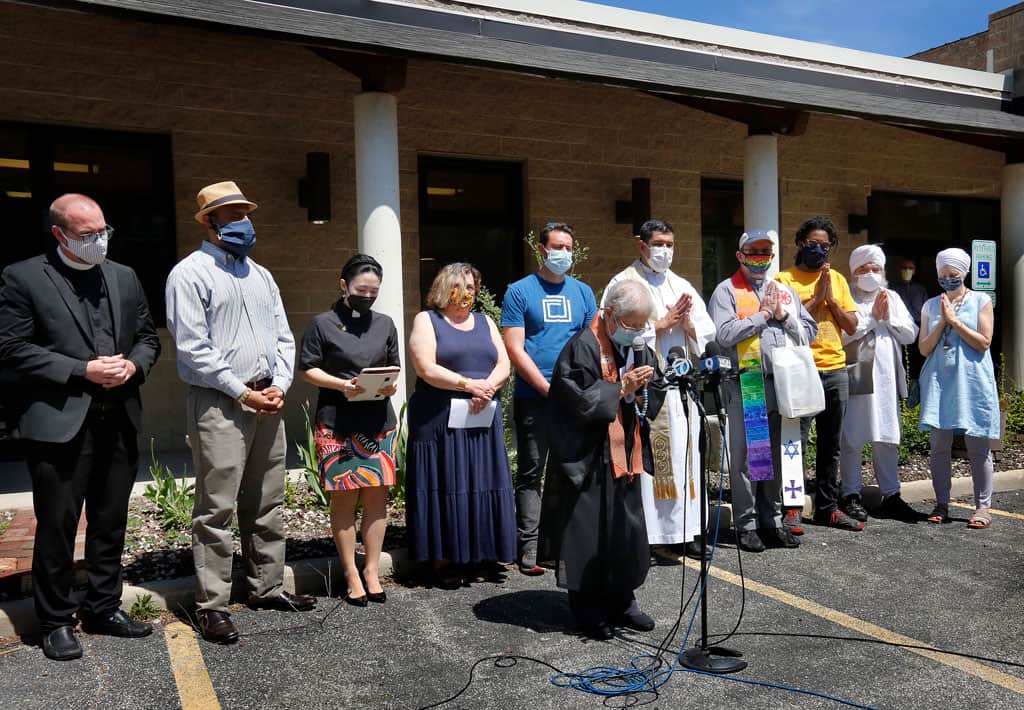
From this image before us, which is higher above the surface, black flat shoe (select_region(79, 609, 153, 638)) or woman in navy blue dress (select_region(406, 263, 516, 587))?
woman in navy blue dress (select_region(406, 263, 516, 587))

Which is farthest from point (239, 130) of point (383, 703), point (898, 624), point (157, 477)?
point (898, 624)

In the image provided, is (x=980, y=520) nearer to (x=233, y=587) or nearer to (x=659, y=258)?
(x=659, y=258)

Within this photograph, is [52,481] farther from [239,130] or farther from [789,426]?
[239,130]

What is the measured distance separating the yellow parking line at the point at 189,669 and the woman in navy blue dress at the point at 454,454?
1284mm

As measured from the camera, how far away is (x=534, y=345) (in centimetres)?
532

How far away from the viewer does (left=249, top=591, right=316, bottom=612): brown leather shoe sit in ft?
15.3

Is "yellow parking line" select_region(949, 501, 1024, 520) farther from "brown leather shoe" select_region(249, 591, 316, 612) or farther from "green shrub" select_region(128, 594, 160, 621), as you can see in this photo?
"green shrub" select_region(128, 594, 160, 621)

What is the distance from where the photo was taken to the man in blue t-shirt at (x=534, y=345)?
5281mm

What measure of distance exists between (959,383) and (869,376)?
0.62 meters

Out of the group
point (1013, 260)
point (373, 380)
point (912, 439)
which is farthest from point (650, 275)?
point (1013, 260)

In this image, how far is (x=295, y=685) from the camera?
374cm

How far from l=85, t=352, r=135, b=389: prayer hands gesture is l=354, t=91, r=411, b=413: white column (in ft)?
10.6

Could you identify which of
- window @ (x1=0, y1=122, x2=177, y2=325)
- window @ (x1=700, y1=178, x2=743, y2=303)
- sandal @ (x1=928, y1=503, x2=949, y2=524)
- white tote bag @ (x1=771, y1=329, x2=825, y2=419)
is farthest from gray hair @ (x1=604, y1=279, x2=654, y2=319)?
window @ (x1=700, y1=178, x2=743, y2=303)

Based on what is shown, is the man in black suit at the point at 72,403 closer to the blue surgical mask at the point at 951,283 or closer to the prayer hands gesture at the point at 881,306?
the prayer hands gesture at the point at 881,306
